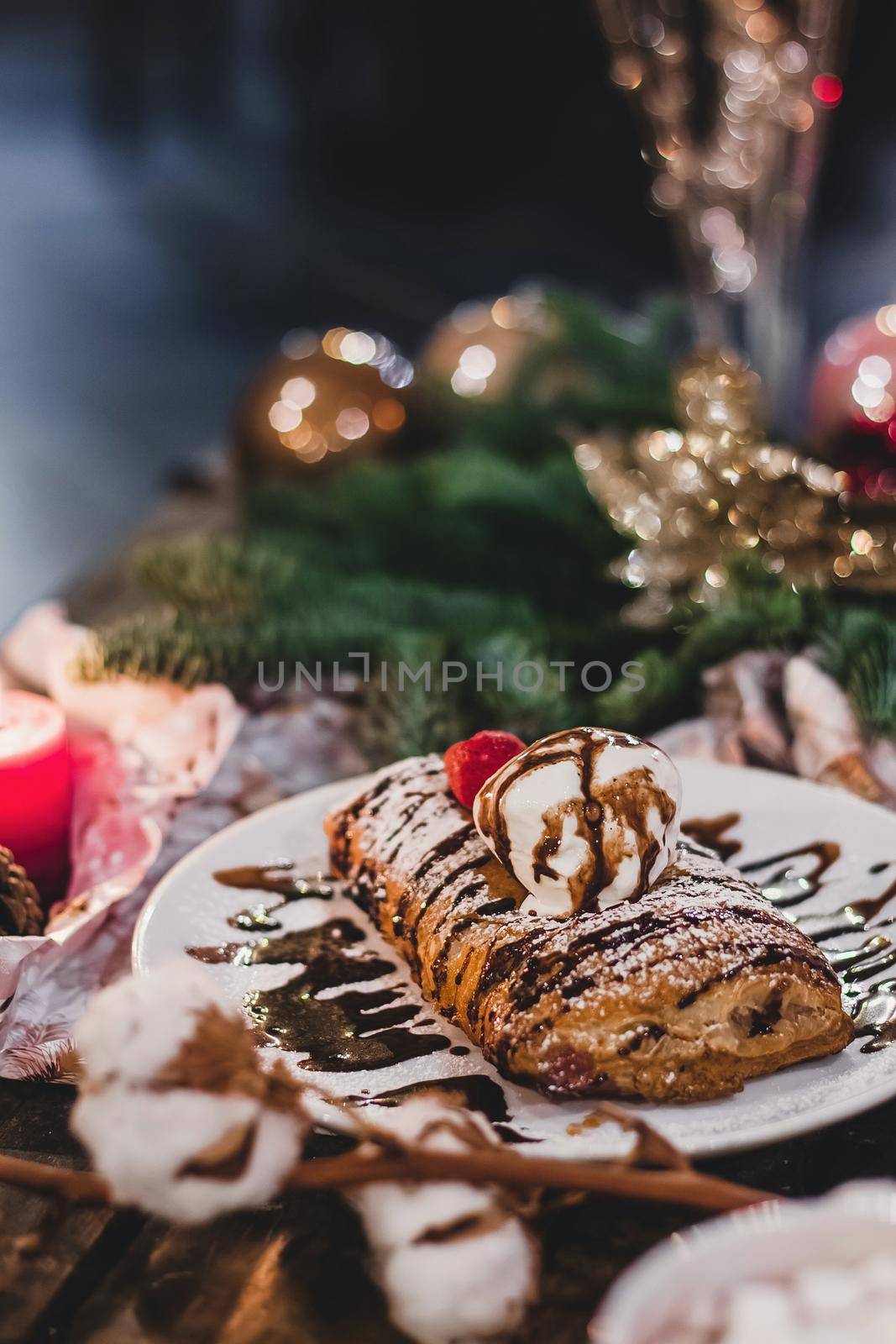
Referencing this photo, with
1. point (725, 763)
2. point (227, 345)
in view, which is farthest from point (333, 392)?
point (227, 345)

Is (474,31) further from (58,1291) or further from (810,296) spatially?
(58,1291)

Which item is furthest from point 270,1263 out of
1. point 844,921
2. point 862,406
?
point 862,406

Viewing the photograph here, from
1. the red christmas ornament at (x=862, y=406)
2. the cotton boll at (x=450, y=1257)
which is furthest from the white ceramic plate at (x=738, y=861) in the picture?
the red christmas ornament at (x=862, y=406)

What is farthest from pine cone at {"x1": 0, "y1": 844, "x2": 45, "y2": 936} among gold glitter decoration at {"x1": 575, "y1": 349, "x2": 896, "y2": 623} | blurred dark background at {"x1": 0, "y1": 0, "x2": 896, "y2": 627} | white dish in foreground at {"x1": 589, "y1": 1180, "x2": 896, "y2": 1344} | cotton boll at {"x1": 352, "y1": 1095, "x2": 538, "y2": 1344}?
blurred dark background at {"x1": 0, "y1": 0, "x2": 896, "y2": 627}

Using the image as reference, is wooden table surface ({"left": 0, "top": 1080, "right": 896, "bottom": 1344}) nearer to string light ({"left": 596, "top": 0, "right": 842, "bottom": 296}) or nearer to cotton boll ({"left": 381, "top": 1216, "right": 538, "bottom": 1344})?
cotton boll ({"left": 381, "top": 1216, "right": 538, "bottom": 1344})

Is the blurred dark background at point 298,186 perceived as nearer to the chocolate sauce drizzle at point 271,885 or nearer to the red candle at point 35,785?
the red candle at point 35,785
